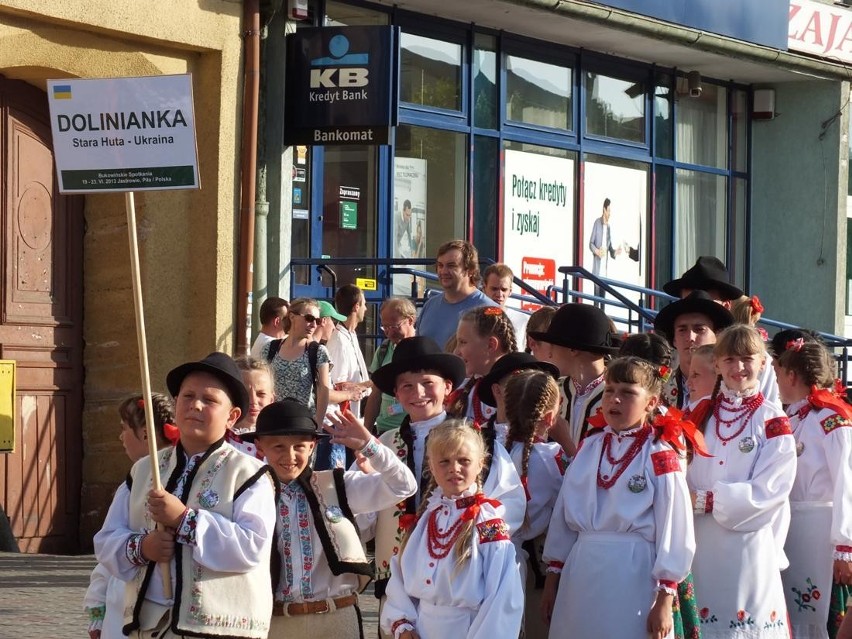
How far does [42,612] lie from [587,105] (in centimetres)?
945

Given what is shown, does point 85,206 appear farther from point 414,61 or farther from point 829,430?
point 829,430

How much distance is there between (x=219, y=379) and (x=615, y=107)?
11952mm

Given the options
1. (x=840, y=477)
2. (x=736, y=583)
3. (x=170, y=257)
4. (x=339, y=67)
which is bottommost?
(x=736, y=583)

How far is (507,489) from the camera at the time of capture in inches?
235

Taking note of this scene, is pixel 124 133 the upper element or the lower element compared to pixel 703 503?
upper

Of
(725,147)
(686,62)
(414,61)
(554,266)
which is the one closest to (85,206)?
(414,61)

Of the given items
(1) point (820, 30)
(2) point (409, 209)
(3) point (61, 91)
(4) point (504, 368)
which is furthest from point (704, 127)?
(3) point (61, 91)

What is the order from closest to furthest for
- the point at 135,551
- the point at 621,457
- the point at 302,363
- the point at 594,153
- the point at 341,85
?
the point at 135,551 < the point at 621,457 < the point at 302,363 < the point at 341,85 < the point at 594,153

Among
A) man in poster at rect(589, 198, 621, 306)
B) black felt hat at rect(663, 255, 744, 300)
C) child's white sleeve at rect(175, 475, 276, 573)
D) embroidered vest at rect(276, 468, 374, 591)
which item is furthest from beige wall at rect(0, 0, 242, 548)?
child's white sleeve at rect(175, 475, 276, 573)

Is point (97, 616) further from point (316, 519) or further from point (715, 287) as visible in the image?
point (715, 287)

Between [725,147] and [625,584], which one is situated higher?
[725,147]

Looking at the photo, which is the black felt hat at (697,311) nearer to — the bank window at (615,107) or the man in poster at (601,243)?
the man in poster at (601,243)

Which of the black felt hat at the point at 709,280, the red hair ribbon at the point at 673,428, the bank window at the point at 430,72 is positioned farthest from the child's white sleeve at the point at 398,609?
the bank window at the point at 430,72

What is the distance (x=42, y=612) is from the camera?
28.6ft
